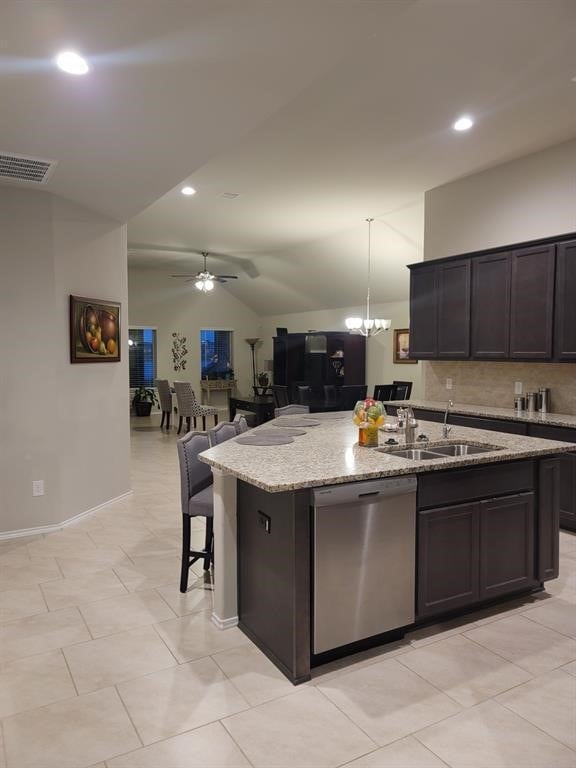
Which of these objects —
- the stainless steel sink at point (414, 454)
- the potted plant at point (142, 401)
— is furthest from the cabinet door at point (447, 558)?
the potted plant at point (142, 401)

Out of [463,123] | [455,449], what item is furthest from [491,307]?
[455,449]

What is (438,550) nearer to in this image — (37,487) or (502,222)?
(37,487)

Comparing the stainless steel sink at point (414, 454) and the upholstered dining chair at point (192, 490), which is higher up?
the stainless steel sink at point (414, 454)

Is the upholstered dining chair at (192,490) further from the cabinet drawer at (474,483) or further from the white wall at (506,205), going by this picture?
the white wall at (506,205)

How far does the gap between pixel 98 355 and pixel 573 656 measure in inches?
163

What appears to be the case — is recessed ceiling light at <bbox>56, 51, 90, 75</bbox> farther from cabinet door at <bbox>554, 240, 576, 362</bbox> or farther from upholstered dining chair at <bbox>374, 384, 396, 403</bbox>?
upholstered dining chair at <bbox>374, 384, 396, 403</bbox>

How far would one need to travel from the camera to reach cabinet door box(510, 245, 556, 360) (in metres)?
4.58

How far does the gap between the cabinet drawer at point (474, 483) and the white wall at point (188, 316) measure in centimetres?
1029

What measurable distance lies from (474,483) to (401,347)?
673cm

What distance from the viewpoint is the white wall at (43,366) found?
4.15 m

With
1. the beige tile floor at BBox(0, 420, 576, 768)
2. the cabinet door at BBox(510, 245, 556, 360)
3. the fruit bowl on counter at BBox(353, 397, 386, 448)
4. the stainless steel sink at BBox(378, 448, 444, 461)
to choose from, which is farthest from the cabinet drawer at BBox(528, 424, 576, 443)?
the fruit bowl on counter at BBox(353, 397, 386, 448)

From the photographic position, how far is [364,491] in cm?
241

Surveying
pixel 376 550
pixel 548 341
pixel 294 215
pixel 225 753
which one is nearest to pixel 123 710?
pixel 225 753

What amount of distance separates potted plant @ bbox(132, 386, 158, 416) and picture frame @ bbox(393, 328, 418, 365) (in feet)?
18.1
